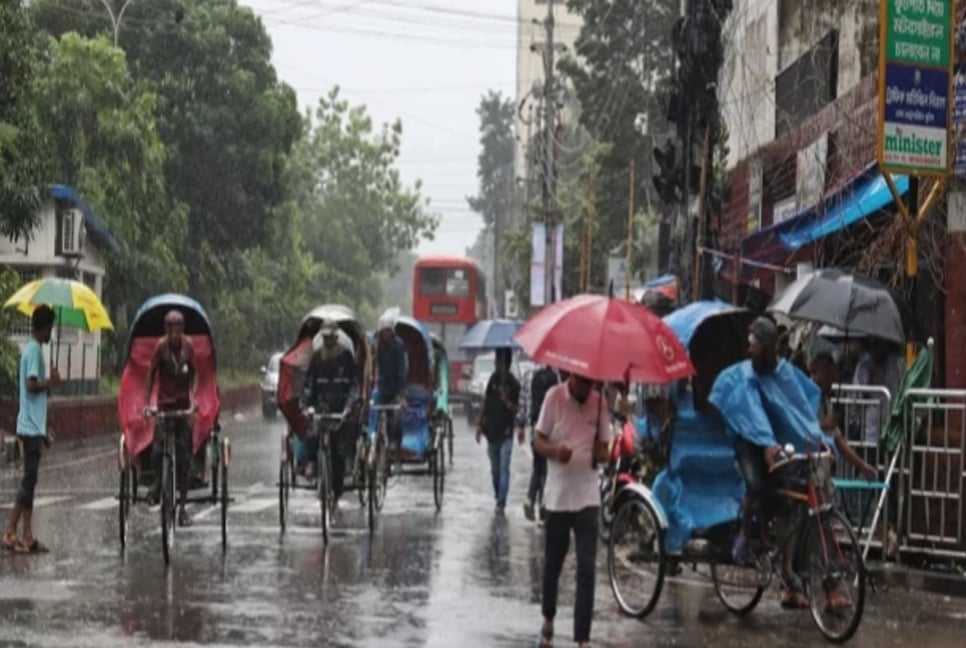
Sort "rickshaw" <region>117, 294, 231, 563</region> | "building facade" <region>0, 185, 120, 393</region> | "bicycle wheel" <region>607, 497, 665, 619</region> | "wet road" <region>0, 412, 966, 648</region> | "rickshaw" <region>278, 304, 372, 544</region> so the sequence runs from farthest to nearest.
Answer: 1. "building facade" <region>0, 185, 120, 393</region>
2. "rickshaw" <region>278, 304, 372, 544</region>
3. "rickshaw" <region>117, 294, 231, 563</region>
4. "bicycle wheel" <region>607, 497, 665, 619</region>
5. "wet road" <region>0, 412, 966, 648</region>

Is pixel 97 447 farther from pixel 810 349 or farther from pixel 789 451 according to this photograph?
pixel 789 451

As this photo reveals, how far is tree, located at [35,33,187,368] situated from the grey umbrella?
86.8ft

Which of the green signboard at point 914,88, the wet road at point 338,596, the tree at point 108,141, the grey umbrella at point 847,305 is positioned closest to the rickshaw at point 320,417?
the wet road at point 338,596

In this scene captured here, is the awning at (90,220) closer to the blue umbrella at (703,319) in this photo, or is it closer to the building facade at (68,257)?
the building facade at (68,257)

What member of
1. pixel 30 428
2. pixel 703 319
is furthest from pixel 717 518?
pixel 30 428

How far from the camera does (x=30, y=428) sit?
14.2 metres

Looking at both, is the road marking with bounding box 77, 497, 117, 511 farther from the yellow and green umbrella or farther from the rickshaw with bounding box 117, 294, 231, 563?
the rickshaw with bounding box 117, 294, 231, 563

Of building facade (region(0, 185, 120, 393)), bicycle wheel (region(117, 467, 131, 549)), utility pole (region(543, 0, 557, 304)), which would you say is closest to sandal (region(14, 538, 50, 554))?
bicycle wheel (region(117, 467, 131, 549))

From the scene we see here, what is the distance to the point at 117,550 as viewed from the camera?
1459cm

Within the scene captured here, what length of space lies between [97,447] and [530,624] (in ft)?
74.4

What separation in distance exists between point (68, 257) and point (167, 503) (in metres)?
24.6

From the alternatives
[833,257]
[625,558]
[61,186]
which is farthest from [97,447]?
[625,558]

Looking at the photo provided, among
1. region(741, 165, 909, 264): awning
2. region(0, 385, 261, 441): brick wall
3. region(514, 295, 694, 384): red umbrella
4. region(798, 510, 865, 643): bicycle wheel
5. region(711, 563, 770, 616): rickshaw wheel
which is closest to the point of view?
region(514, 295, 694, 384): red umbrella

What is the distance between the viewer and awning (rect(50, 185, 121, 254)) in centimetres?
3667
